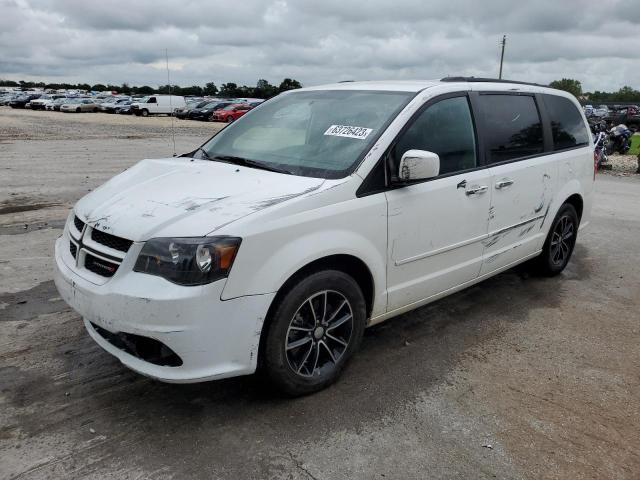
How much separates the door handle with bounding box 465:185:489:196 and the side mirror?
0.63 m

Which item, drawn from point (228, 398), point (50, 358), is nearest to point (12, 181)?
point (50, 358)

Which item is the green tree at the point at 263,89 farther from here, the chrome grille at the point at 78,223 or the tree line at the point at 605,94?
the chrome grille at the point at 78,223

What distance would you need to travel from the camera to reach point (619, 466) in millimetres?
2805

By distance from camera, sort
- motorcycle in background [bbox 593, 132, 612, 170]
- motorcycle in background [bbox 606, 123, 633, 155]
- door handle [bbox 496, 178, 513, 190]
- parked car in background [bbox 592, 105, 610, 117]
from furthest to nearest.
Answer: parked car in background [bbox 592, 105, 610, 117] → motorcycle in background [bbox 606, 123, 633, 155] → motorcycle in background [bbox 593, 132, 612, 170] → door handle [bbox 496, 178, 513, 190]

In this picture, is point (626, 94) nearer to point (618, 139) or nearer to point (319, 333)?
point (618, 139)

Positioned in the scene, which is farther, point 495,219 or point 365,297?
point 495,219

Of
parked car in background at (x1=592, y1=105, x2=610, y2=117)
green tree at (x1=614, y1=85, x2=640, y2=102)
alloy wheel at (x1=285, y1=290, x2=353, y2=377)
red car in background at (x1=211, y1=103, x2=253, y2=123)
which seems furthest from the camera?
green tree at (x1=614, y1=85, x2=640, y2=102)

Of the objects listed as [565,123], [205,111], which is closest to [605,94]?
[205,111]

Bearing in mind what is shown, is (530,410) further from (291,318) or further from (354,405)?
(291,318)

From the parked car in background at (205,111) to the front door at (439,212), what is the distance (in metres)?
40.5

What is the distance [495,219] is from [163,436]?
2829 millimetres

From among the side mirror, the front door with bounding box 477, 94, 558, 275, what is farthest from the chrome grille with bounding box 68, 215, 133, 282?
the front door with bounding box 477, 94, 558, 275

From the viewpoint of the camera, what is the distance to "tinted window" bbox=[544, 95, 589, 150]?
16.9ft

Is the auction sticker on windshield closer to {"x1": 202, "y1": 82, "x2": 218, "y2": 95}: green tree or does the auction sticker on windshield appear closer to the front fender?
the front fender
